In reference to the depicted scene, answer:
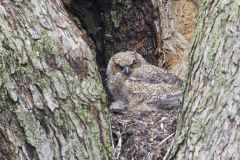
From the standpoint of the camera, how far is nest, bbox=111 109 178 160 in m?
4.46

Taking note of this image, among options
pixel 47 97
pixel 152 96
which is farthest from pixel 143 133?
pixel 47 97

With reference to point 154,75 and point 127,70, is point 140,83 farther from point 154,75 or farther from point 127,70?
point 127,70

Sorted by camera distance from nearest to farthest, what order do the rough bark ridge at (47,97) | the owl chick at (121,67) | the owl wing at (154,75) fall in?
1. the rough bark ridge at (47,97)
2. the owl wing at (154,75)
3. the owl chick at (121,67)

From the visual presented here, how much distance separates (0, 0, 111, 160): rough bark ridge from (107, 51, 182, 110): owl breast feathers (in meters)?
2.04

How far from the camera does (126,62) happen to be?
253 inches

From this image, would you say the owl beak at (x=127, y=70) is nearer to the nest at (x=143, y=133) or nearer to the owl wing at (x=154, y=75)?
the owl wing at (x=154, y=75)

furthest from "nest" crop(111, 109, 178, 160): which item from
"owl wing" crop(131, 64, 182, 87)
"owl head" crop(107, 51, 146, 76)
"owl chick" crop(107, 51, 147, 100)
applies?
"owl head" crop(107, 51, 146, 76)

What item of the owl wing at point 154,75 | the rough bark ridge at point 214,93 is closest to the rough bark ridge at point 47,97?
the rough bark ridge at point 214,93

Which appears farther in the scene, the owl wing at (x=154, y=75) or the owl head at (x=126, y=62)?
the owl head at (x=126, y=62)

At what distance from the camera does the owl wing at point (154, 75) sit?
6.09 m

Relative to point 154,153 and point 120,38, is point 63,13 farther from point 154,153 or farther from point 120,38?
point 120,38

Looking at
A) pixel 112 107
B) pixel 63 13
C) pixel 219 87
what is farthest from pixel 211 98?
pixel 112 107

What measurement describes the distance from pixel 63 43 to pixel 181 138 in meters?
0.89

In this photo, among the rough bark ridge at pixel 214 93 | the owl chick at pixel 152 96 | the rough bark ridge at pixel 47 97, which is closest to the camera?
the rough bark ridge at pixel 214 93
